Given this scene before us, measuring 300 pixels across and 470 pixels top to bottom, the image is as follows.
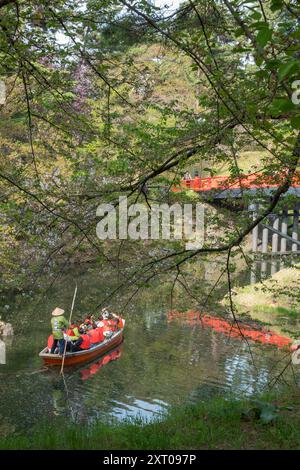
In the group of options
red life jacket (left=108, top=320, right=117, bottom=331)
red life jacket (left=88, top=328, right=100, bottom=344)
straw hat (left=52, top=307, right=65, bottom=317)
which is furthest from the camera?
red life jacket (left=108, top=320, right=117, bottom=331)

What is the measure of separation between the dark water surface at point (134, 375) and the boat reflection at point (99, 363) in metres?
0.03

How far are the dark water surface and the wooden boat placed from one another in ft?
0.68

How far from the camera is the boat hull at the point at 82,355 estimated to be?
13.1 metres

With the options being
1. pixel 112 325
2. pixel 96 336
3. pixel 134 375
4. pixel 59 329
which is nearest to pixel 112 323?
pixel 112 325

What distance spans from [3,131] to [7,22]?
1524 centimetres

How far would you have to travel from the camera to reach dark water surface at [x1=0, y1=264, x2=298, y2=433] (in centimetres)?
1034

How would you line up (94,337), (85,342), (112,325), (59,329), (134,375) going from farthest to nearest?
(112,325), (94,337), (85,342), (59,329), (134,375)

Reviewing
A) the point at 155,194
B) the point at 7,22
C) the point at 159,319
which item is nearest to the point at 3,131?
the point at 159,319

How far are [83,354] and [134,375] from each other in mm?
2010

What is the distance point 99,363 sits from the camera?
1402 cm

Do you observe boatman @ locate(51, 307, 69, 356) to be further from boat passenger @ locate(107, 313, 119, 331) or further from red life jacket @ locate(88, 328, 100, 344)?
boat passenger @ locate(107, 313, 119, 331)

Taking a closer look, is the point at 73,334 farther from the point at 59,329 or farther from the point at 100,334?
the point at 100,334

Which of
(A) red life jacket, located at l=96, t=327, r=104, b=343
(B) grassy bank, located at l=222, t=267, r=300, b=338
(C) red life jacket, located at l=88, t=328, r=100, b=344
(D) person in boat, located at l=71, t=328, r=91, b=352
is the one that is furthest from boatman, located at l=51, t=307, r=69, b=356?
(B) grassy bank, located at l=222, t=267, r=300, b=338

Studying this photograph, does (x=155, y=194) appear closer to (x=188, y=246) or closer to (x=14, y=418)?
(x=188, y=246)
